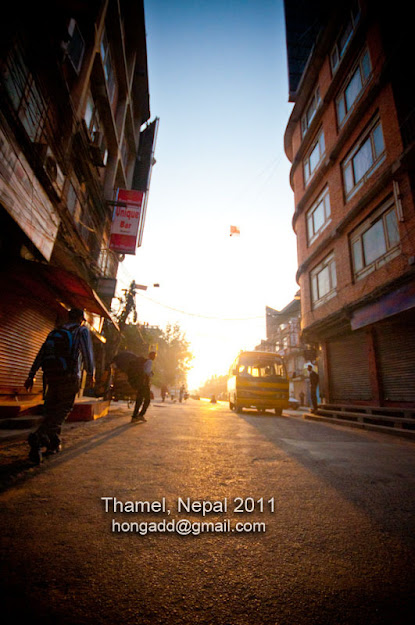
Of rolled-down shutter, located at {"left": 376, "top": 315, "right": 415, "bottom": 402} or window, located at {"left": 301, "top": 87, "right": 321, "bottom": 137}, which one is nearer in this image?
rolled-down shutter, located at {"left": 376, "top": 315, "right": 415, "bottom": 402}

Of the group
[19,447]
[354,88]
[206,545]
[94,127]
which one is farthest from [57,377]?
[354,88]

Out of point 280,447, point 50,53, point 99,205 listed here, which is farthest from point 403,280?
point 99,205

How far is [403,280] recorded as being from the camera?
7953 millimetres

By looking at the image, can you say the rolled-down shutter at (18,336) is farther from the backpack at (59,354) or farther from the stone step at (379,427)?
the stone step at (379,427)

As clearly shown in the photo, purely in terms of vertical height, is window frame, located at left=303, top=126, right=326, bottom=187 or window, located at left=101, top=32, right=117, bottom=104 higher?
window, located at left=101, top=32, right=117, bottom=104

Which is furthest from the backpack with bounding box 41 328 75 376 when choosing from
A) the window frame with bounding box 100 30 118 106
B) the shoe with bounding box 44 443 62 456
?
the window frame with bounding box 100 30 118 106

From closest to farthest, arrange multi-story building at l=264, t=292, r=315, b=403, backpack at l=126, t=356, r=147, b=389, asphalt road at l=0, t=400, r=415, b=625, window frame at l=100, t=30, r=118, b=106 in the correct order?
asphalt road at l=0, t=400, r=415, b=625, backpack at l=126, t=356, r=147, b=389, window frame at l=100, t=30, r=118, b=106, multi-story building at l=264, t=292, r=315, b=403

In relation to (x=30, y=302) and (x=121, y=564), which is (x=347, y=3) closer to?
(x=30, y=302)

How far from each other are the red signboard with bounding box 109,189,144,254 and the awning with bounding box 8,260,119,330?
616cm

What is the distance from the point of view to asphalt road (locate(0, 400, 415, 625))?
1.10m

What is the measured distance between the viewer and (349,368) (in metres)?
11.2

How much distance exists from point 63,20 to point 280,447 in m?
11.0

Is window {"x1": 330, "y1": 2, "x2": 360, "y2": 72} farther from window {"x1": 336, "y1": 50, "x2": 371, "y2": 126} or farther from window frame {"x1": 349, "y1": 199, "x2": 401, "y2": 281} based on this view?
window frame {"x1": 349, "y1": 199, "x2": 401, "y2": 281}

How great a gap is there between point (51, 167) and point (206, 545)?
8.56 m
